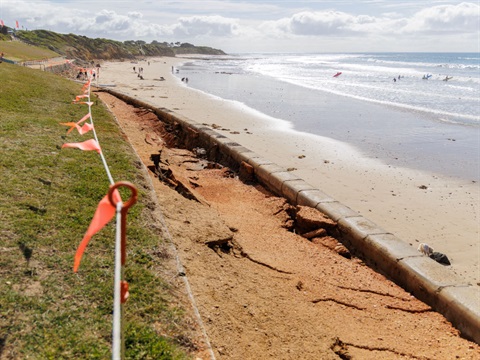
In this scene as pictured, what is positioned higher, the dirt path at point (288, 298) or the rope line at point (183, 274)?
the rope line at point (183, 274)

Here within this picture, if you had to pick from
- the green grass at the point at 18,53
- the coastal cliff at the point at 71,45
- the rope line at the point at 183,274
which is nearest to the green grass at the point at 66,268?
the rope line at the point at 183,274

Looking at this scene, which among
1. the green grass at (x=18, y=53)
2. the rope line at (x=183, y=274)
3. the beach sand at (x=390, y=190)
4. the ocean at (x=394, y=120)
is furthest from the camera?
the green grass at (x=18, y=53)

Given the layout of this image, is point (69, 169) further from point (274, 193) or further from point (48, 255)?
point (274, 193)

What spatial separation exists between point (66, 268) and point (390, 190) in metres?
6.56

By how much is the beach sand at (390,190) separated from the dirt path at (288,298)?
166 centimetres

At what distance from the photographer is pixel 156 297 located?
3127 mm

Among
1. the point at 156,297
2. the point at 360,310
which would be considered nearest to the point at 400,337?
the point at 360,310

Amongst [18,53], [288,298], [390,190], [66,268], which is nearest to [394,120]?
[390,190]

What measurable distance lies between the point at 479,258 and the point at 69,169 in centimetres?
541

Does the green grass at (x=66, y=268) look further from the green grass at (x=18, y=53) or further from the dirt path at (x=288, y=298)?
the green grass at (x=18, y=53)

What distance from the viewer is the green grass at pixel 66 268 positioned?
259 cm

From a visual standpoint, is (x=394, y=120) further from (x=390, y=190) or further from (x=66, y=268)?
(x=66, y=268)

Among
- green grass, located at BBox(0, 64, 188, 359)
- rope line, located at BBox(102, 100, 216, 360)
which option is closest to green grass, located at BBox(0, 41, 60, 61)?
green grass, located at BBox(0, 64, 188, 359)

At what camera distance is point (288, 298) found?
3.89 meters
